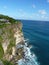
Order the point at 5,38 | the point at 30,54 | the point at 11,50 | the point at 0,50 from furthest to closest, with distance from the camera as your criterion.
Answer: the point at 30,54 → the point at 11,50 → the point at 5,38 → the point at 0,50

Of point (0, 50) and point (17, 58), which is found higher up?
point (0, 50)

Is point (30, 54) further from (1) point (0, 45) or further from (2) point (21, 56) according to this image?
(1) point (0, 45)

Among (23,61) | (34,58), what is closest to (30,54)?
(34,58)

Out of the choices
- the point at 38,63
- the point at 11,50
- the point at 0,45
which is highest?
the point at 0,45

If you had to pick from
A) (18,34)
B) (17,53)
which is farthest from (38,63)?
(18,34)

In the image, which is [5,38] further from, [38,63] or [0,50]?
[38,63]

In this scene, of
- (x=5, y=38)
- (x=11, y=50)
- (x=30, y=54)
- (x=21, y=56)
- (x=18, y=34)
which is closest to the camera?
(x=5, y=38)

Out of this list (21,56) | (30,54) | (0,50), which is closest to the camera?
(0,50)

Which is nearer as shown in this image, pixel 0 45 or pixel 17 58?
pixel 0 45

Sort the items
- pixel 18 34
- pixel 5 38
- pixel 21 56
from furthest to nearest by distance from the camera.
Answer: pixel 18 34, pixel 21 56, pixel 5 38
